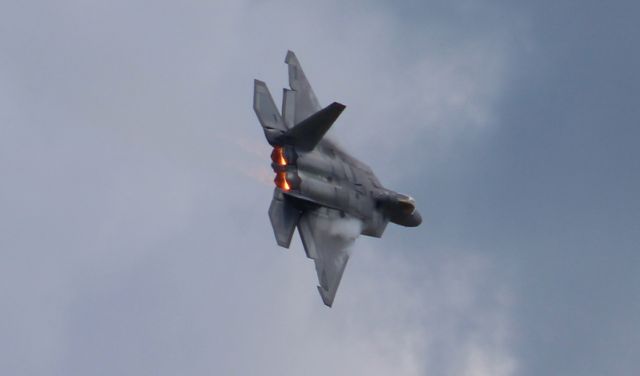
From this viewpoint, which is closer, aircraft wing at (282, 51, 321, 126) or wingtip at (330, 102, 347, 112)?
wingtip at (330, 102, 347, 112)

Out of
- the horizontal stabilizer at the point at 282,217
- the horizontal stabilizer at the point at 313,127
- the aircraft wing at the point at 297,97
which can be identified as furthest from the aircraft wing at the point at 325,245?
the aircraft wing at the point at 297,97

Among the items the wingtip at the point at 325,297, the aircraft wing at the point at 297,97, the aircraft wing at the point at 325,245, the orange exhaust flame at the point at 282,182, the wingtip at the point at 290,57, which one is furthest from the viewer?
the wingtip at the point at 290,57

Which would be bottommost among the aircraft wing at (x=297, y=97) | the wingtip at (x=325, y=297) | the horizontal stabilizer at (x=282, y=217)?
the wingtip at (x=325, y=297)

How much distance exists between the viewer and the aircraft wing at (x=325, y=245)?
6053 cm

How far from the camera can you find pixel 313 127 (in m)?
59.7

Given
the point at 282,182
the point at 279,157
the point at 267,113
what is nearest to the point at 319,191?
the point at 282,182

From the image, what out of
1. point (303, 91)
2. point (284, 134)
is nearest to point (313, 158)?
point (284, 134)

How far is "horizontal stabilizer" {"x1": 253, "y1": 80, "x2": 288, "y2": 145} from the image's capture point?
60.0 metres

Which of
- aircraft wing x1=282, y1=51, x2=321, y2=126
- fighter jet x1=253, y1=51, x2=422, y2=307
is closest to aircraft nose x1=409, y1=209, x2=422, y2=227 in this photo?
fighter jet x1=253, y1=51, x2=422, y2=307

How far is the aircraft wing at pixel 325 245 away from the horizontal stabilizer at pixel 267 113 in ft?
10.4

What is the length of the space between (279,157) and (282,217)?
2.18m

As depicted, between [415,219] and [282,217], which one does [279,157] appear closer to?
[282,217]

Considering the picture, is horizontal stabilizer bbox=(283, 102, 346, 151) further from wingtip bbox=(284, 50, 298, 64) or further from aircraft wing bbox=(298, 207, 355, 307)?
wingtip bbox=(284, 50, 298, 64)

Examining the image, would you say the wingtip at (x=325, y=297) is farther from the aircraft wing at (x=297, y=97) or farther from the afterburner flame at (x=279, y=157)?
the aircraft wing at (x=297, y=97)
